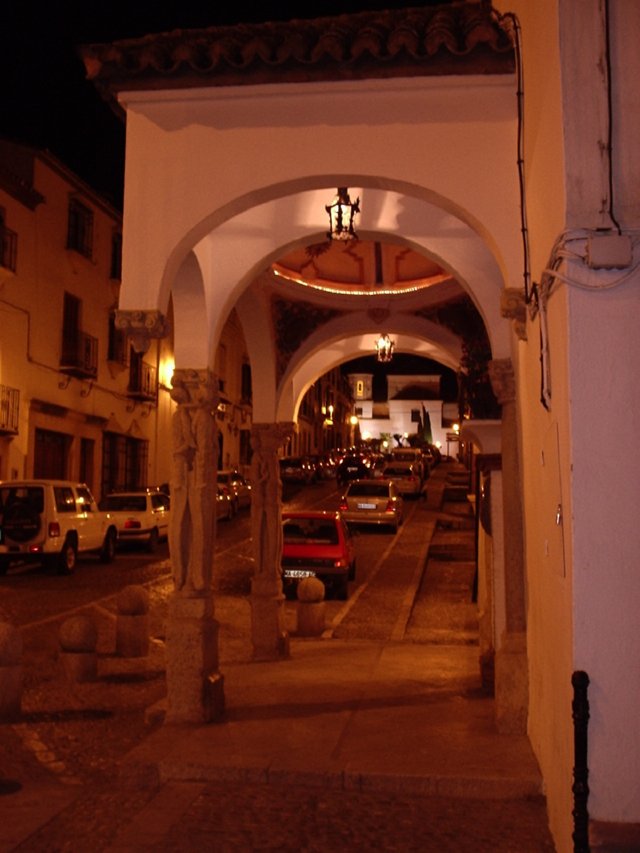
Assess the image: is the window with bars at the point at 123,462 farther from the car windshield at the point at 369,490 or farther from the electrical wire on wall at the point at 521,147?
the electrical wire on wall at the point at 521,147

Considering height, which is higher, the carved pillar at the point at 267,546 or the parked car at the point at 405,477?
the parked car at the point at 405,477

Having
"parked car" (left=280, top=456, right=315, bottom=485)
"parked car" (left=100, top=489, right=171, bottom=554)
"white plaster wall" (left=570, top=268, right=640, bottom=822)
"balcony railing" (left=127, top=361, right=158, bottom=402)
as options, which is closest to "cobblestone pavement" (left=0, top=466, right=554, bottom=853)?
"white plaster wall" (left=570, top=268, right=640, bottom=822)

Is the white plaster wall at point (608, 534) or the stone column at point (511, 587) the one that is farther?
the stone column at point (511, 587)

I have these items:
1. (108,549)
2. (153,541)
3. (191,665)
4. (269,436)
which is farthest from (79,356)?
(191,665)

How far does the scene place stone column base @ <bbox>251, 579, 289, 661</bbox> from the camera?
35.3ft

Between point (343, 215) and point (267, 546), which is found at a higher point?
point (343, 215)

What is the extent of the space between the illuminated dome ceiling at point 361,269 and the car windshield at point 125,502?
12.5 meters

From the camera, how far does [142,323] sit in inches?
290

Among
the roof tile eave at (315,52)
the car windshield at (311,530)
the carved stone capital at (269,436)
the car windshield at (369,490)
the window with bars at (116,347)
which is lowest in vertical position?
the car windshield at (311,530)

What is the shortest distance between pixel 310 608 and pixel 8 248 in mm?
15906

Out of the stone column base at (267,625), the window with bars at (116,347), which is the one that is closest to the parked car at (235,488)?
the window with bars at (116,347)

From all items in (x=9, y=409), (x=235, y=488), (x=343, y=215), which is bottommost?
(x=235, y=488)

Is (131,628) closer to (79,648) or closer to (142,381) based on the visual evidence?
(79,648)

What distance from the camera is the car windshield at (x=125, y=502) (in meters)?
23.5
